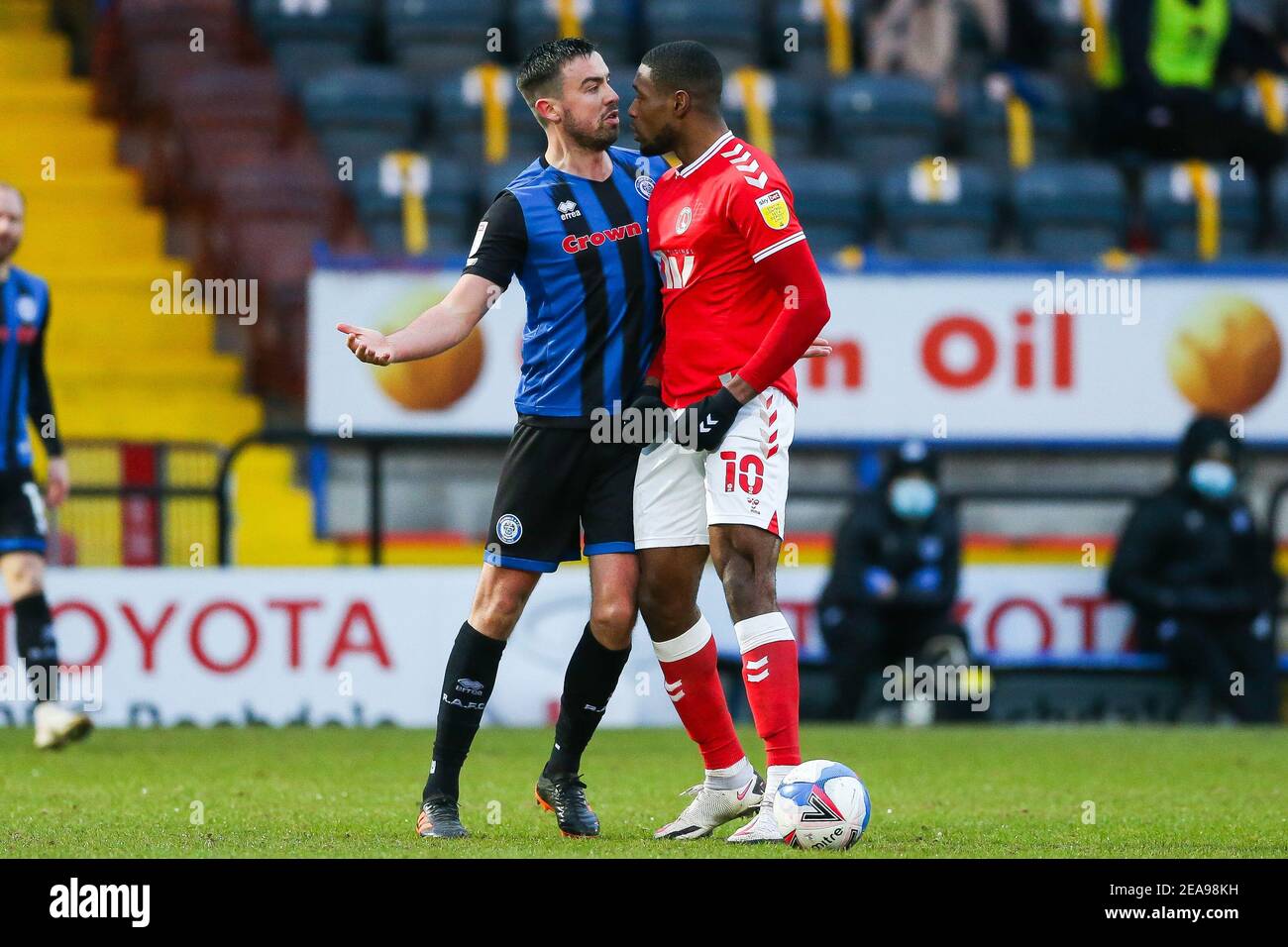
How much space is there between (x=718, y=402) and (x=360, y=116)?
7956mm

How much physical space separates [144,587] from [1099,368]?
5191mm

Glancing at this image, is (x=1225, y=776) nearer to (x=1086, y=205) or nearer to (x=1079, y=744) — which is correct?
(x=1079, y=744)

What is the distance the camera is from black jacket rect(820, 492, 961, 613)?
10648 millimetres

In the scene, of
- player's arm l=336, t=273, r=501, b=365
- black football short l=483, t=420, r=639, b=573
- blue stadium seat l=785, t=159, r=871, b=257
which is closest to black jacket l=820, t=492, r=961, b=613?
blue stadium seat l=785, t=159, r=871, b=257

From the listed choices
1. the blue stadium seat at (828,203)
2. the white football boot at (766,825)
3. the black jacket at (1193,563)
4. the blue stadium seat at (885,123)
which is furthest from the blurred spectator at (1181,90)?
the white football boot at (766,825)

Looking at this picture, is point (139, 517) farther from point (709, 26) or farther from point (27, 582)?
point (709, 26)

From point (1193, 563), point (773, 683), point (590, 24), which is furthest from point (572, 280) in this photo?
point (590, 24)

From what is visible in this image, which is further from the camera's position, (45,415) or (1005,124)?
(1005,124)

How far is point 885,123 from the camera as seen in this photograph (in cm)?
1347

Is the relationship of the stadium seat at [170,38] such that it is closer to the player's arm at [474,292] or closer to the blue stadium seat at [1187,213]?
the blue stadium seat at [1187,213]

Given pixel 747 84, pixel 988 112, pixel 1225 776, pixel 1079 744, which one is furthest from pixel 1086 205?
pixel 1225 776

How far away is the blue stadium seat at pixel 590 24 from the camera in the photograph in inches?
538

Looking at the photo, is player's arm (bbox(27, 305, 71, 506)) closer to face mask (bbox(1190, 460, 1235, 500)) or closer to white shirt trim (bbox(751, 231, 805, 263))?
white shirt trim (bbox(751, 231, 805, 263))

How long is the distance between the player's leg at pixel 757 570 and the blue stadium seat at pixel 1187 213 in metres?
7.63
